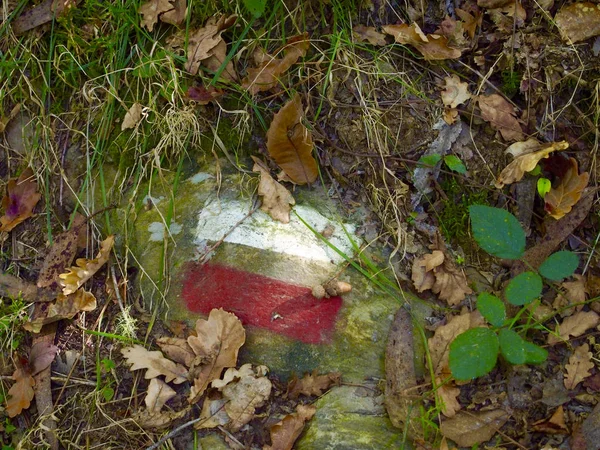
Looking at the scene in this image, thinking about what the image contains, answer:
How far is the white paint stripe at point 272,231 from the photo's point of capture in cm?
237

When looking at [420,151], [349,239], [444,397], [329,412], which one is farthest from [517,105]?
[329,412]

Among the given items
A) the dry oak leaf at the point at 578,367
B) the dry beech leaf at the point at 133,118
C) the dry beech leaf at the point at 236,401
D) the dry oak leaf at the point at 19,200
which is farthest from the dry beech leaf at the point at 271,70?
the dry oak leaf at the point at 578,367

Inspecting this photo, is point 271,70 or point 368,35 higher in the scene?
point 368,35

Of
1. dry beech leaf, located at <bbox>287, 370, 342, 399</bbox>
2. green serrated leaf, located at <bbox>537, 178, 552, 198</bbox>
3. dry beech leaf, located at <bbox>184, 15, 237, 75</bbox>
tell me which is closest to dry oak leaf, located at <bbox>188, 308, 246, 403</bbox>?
dry beech leaf, located at <bbox>287, 370, 342, 399</bbox>

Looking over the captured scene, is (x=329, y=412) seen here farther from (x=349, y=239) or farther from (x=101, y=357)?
(x=101, y=357)

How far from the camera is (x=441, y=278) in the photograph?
234 cm

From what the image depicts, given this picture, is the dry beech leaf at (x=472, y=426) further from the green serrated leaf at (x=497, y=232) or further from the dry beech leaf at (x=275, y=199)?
the dry beech leaf at (x=275, y=199)

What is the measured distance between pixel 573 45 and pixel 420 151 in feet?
2.70

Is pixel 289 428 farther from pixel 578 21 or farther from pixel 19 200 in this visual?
pixel 578 21

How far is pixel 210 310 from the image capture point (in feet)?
7.52

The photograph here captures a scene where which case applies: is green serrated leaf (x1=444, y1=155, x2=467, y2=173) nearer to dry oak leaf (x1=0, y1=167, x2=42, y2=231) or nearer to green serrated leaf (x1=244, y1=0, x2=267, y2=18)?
green serrated leaf (x1=244, y1=0, x2=267, y2=18)

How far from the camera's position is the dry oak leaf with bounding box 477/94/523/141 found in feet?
8.28

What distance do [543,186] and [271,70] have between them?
1.27 meters

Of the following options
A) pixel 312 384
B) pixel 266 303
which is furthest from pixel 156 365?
pixel 312 384
